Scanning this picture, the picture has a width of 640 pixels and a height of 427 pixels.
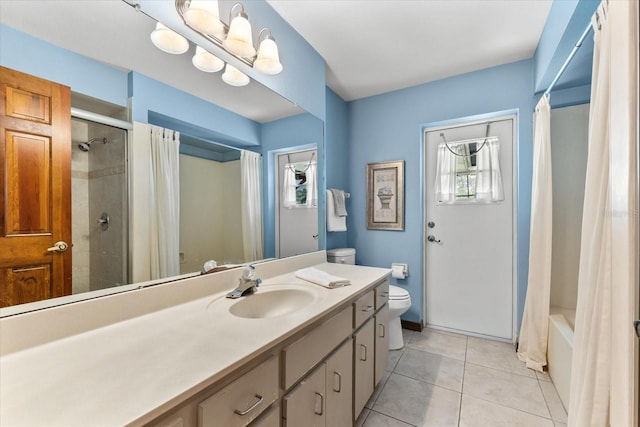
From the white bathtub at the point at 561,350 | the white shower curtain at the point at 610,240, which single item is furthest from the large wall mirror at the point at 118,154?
the white bathtub at the point at 561,350

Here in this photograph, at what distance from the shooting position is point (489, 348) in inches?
90.8

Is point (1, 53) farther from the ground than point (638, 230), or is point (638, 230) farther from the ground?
point (1, 53)

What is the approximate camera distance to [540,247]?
6.41 feet

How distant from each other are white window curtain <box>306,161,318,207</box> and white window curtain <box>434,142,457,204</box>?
1.28 meters

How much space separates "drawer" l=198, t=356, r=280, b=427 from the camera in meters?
0.63

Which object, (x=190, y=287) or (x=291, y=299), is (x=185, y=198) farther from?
(x=291, y=299)

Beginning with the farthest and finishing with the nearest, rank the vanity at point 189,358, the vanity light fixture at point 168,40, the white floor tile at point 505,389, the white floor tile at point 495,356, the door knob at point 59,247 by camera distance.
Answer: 1. the white floor tile at point 495,356
2. the white floor tile at point 505,389
3. the vanity light fixture at point 168,40
4. the door knob at point 59,247
5. the vanity at point 189,358

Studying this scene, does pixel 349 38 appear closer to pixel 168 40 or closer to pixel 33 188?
pixel 168 40

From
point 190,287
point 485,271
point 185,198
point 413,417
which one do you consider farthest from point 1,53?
point 485,271

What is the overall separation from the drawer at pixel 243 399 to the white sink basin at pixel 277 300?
435 millimetres

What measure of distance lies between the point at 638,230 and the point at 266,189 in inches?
60.5

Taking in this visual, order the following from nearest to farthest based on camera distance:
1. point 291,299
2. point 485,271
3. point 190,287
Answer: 1. point 190,287
2. point 291,299
3. point 485,271

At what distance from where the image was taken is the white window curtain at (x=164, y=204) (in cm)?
110

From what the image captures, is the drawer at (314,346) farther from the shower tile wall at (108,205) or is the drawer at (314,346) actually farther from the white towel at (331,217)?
the white towel at (331,217)
